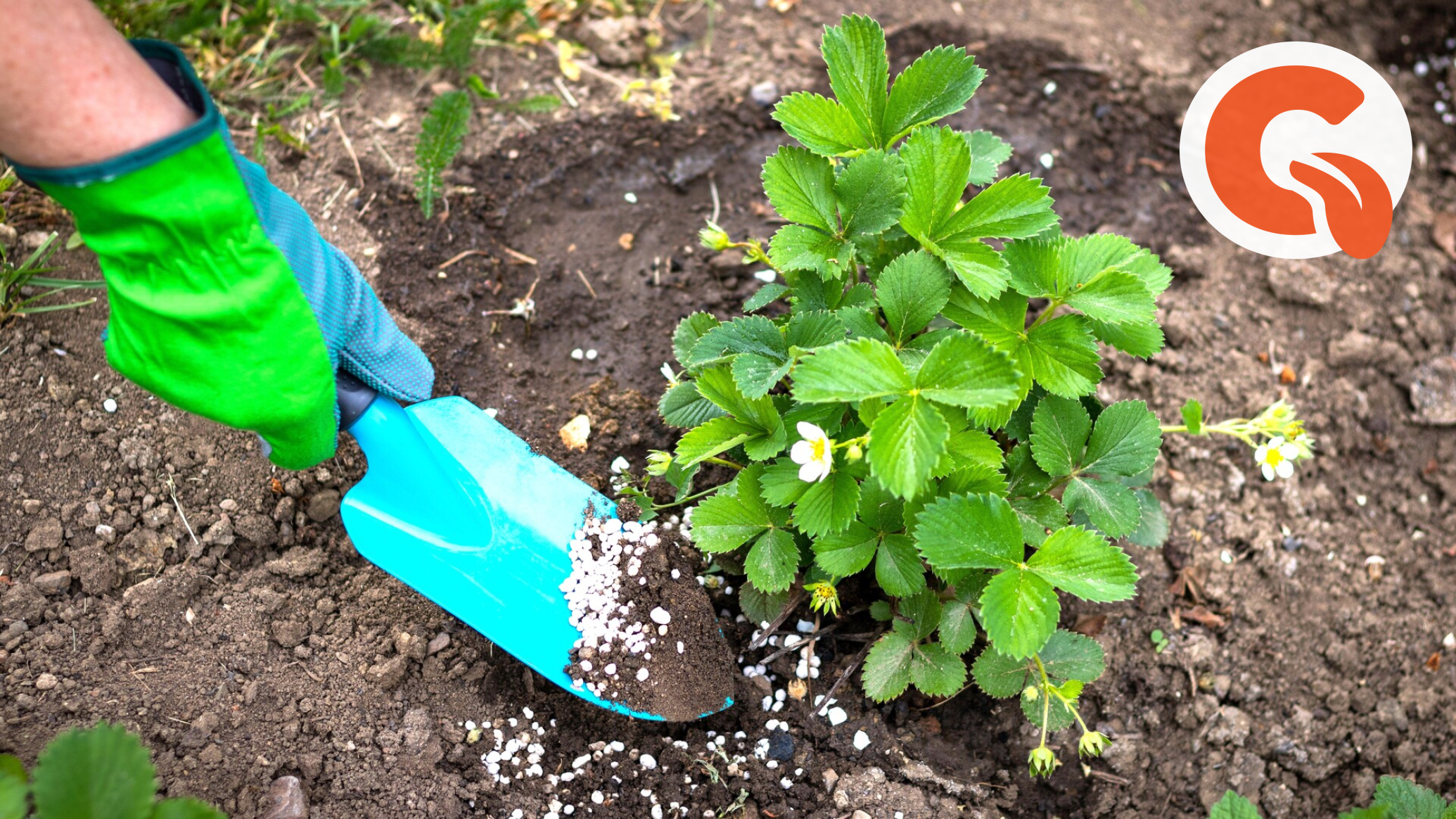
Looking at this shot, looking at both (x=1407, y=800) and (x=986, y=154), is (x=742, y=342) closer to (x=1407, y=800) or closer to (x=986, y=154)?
(x=986, y=154)

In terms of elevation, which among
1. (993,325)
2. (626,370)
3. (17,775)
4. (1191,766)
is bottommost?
(1191,766)

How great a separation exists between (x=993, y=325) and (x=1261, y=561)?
3.35 ft

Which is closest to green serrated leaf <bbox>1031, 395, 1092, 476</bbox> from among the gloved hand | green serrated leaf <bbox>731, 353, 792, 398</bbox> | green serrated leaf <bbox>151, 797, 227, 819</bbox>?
green serrated leaf <bbox>731, 353, 792, 398</bbox>

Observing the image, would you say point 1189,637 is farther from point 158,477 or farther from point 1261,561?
point 158,477

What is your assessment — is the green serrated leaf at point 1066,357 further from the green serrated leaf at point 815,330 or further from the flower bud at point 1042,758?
the flower bud at point 1042,758

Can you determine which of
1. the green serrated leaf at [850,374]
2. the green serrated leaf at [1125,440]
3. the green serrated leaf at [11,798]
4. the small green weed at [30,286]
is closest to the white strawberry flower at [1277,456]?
the green serrated leaf at [1125,440]

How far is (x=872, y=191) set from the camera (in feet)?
4.52

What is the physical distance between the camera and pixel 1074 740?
171 cm

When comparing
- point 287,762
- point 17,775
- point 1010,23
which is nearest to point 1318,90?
point 1010,23

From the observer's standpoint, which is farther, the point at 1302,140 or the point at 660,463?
the point at 1302,140

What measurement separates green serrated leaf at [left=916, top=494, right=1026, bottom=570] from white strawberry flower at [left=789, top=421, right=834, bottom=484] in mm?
166

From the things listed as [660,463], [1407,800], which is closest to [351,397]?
[660,463]

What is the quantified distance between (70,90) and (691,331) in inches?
35.5

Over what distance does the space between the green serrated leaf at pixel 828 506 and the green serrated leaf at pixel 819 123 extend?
1.65ft
